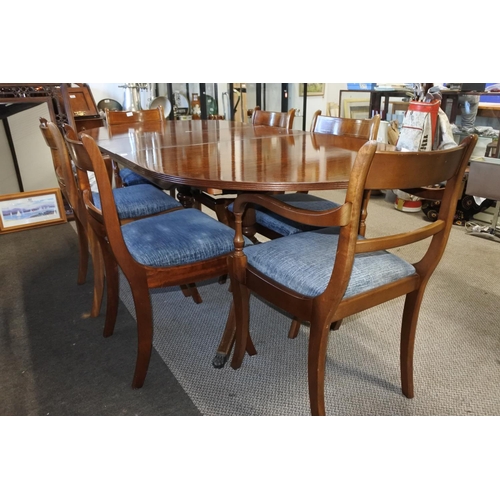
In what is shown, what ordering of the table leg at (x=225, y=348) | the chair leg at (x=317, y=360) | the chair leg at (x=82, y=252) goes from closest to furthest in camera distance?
1. the chair leg at (x=317, y=360)
2. the table leg at (x=225, y=348)
3. the chair leg at (x=82, y=252)

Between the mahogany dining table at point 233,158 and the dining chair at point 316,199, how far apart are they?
44 millimetres

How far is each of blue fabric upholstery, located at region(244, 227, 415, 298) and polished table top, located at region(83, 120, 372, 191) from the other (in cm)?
22

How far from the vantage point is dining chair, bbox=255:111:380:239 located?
5.65 ft

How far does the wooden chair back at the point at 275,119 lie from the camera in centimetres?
244

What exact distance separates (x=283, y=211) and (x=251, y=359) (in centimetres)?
79

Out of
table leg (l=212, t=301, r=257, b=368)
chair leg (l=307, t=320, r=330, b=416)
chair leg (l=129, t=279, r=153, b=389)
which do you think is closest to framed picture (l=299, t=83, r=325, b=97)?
table leg (l=212, t=301, r=257, b=368)

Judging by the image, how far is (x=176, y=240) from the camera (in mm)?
1388

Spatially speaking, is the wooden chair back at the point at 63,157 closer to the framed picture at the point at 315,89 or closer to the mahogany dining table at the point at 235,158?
the mahogany dining table at the point at 235,158

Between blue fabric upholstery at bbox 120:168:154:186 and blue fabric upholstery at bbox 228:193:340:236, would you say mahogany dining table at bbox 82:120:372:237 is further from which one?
blue fabric upholstery at bbox 120:168:154:186

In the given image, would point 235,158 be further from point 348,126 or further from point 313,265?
point 348,126

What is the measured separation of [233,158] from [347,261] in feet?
2.00

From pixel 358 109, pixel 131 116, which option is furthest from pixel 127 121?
pixel 358 109

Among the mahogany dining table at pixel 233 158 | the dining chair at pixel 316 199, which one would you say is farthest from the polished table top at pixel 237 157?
the dining chair at pixel 316 199

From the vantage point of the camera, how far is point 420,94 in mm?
2525
